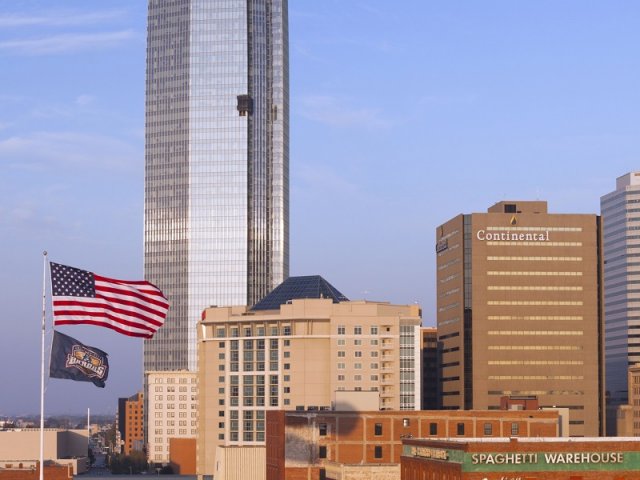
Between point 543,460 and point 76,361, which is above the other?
point 76,361

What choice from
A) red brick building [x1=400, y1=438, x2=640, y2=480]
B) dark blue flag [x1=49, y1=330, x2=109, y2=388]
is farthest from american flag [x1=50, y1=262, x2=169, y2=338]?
red brick building [x1=400, y1=438, x2=640, y2=480]

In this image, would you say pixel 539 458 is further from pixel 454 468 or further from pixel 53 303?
pixel 53 303

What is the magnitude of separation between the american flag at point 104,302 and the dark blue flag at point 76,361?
4.82ft

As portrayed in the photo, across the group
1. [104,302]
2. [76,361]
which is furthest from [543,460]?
[76,361]

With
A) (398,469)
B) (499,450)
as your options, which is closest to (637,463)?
(499,450)

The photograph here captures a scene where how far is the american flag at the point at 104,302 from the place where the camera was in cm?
9606

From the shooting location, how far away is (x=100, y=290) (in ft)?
323

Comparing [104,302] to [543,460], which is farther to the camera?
[543,460]

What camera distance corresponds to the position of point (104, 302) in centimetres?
9831

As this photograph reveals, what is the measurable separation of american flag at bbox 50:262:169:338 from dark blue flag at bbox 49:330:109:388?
1469 mm

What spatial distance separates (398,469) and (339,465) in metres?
9.18

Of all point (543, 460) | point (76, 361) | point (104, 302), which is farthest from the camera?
point (543, 460)

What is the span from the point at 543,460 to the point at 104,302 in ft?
186

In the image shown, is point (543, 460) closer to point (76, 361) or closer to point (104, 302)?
point (104, 302)
